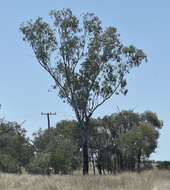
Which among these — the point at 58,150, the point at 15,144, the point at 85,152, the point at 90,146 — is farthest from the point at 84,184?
the point at 90,146

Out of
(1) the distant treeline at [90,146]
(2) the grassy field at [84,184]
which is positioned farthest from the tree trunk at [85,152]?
(2) the grassy field at [84,184]

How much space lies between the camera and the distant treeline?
4456cm

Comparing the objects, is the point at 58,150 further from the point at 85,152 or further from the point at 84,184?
the point at 84,184

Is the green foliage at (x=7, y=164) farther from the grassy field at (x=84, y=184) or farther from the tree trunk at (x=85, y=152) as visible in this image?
the grassy field at (x=84, y=184)

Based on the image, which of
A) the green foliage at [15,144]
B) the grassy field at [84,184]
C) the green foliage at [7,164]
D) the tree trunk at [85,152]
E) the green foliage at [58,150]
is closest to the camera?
the grassy field at [84,184]

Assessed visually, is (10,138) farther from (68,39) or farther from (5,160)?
(68,39)

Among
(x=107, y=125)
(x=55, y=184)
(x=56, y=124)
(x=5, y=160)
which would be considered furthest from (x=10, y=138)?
(x=55, y=184)

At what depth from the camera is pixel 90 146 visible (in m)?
53.6

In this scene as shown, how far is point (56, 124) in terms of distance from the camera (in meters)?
55.7

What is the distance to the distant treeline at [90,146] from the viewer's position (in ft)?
146

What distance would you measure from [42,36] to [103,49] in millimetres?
5363

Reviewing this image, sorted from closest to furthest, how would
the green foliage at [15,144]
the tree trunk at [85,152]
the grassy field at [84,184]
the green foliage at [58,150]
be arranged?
the grassy field at [84,184] < the tree trunk at [85,152] < the green foliage at [58,150] < the green foliage at [15,144]

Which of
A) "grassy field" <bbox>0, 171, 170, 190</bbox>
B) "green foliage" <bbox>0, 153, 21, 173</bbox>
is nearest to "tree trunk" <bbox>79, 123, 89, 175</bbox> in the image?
"grassy field" <bbox>0, 171, 170, 190</bbox>

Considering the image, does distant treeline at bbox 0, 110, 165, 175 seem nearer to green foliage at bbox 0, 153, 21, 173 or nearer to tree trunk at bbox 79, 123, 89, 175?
green foliage at bbox 0, 153, 21, 173
